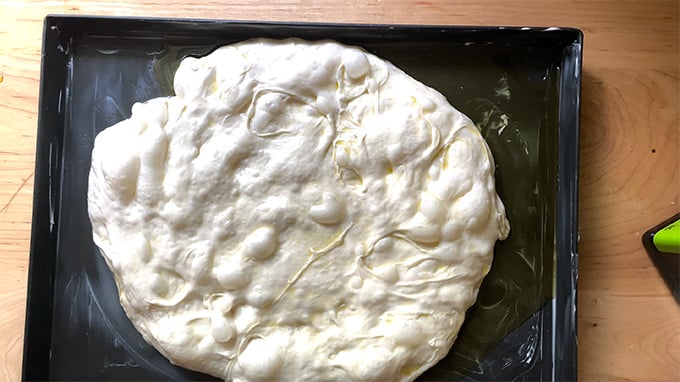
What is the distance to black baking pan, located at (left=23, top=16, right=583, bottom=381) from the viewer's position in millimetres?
1082

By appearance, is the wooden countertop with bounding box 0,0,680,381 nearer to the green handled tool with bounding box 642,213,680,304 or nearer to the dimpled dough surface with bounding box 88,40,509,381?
the green handled tool with bounding box 642,213,680,304

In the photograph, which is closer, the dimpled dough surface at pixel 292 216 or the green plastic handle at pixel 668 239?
the dimpled dough surface at pixel 292 216

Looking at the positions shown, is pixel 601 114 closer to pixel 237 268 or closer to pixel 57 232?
pixel 237 268

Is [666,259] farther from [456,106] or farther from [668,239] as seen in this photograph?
[456,106]

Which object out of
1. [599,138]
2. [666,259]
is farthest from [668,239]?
[599,138]

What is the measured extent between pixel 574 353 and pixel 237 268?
653mm

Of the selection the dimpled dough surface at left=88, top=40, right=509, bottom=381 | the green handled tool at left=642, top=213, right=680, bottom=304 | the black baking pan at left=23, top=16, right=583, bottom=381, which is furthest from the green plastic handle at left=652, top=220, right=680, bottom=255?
the dimpled dough surface at left=88, top=40, right=509, bottom=381

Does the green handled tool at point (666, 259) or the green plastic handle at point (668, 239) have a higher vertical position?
the green plastic handle at point (668, 239)

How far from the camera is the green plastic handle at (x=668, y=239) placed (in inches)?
43.3

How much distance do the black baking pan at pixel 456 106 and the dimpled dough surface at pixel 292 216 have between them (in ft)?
0.29

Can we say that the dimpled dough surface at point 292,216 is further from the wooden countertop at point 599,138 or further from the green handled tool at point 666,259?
the green handled tool at point 666,259

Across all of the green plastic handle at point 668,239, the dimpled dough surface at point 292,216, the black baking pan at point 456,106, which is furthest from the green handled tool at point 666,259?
the dimpled dough surface at point 292,216

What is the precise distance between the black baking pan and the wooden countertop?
8cm

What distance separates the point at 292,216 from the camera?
1.02 metres
